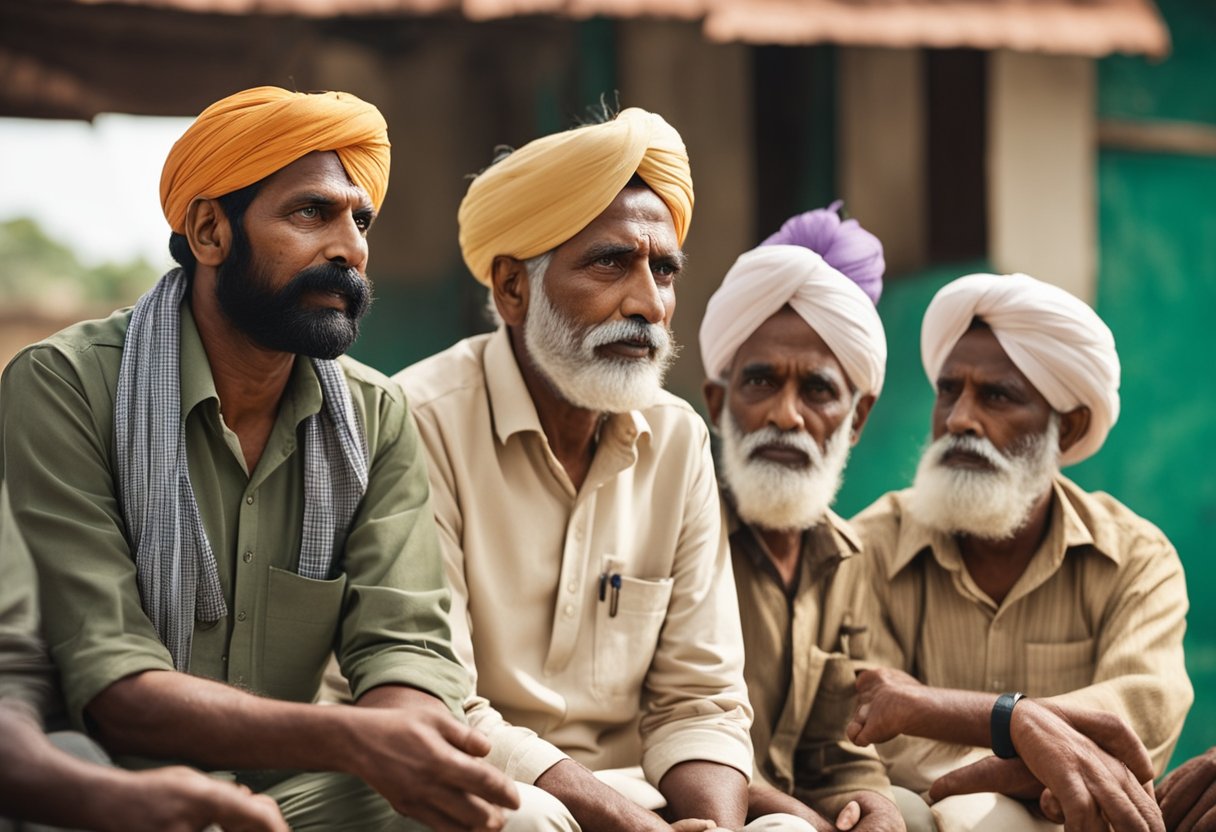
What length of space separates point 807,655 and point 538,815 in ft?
4.16

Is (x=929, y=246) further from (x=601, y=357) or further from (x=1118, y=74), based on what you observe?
(x=601, y=357)

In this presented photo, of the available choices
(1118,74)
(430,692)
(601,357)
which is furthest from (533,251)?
(1118,74)

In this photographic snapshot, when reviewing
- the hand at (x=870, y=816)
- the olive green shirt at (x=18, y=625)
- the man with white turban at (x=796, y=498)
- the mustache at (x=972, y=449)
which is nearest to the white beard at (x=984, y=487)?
the mustache at (x=972, y=449)

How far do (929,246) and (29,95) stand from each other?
4217 mm

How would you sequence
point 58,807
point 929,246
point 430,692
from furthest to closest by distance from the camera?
point 929,246
point 430,692
point 58,807

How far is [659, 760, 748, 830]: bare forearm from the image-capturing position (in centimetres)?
363

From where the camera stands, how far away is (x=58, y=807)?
104 inches

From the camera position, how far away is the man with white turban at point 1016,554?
420 cm

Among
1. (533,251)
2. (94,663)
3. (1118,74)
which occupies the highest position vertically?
(1118,74)

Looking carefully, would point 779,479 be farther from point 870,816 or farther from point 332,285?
point 332,285

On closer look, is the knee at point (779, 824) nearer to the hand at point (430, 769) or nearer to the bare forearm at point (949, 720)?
the bare forearm at point (949, 720)

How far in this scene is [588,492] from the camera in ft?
13.0

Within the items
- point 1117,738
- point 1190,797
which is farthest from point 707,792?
point 1190,797

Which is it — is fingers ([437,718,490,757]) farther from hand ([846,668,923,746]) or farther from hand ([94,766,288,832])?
hand ([846,668,923,746])
